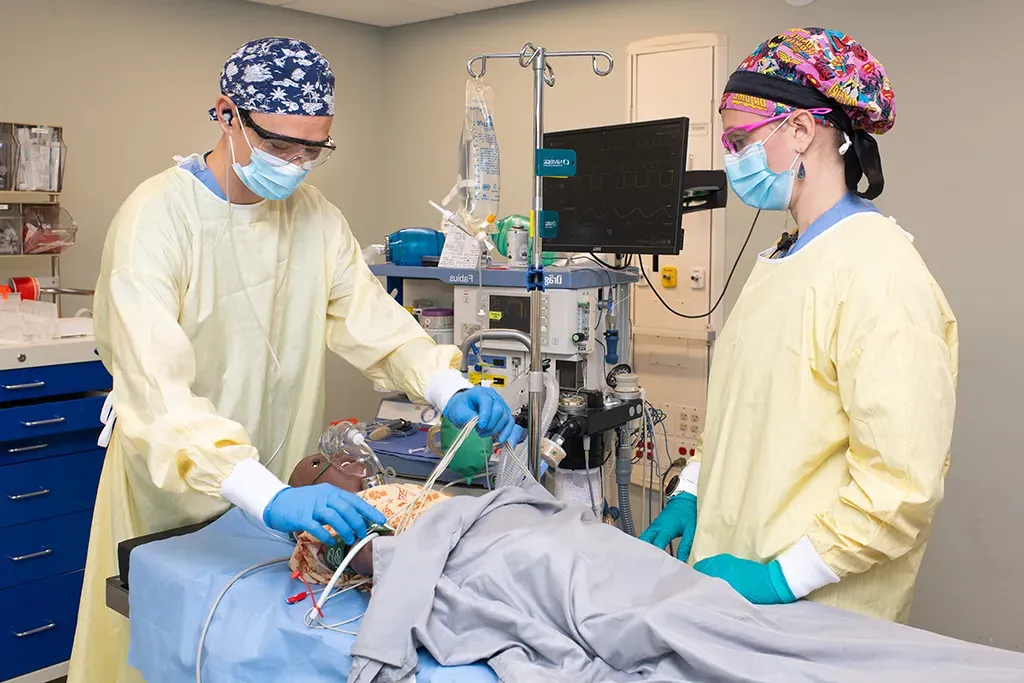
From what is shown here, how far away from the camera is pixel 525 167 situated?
444 cm

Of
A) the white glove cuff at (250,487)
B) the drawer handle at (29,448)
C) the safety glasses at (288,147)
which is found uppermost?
the safety glasses at (288,147)

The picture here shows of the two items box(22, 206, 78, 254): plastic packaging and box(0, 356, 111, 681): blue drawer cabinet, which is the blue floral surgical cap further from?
box(22, 206, 78, 254): plastic packaging

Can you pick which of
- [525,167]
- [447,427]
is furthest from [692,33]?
[447,427]

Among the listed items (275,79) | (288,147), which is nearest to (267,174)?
(288,147)

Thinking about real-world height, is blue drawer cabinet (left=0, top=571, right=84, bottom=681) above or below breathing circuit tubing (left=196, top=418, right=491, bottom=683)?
below

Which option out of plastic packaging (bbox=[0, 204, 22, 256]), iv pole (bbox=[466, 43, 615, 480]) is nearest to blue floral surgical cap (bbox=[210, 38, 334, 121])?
iv pole (bbox=[466, 43, 615, 480])

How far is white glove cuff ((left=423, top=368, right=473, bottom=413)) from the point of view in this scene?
198 cm

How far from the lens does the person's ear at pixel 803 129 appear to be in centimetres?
160

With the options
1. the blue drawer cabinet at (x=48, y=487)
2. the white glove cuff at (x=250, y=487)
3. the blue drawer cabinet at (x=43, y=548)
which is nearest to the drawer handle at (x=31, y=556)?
the blue drawer cabinet at (x=43, y=548)

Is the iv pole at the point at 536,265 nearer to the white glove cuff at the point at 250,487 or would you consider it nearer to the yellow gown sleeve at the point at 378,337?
the yellow gown sleeve at the point at 378,337

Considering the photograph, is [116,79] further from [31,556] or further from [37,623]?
[37,623]

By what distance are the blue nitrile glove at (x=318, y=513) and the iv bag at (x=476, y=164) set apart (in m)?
1.91

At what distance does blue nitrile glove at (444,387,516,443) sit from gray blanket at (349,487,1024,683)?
0.35m

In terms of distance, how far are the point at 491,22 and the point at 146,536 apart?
11.4ft
